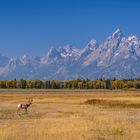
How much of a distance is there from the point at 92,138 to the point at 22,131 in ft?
18.5

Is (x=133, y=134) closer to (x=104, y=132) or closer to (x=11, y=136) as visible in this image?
(x=104, y=132)

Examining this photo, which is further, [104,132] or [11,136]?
[104,132]

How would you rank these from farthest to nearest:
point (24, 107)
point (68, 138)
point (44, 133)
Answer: point (24, 107), point (44, 133), point (68, 138)

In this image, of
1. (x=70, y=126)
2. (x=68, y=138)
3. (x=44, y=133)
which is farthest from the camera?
(x=70, y=126)

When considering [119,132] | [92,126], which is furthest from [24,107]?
[119,132]

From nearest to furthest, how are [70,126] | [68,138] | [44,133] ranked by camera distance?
[68,138], [44,133], [70,126]

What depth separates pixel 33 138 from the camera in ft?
89.0

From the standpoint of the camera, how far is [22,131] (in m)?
30.8

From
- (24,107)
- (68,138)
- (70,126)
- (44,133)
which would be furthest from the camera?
(24,107)

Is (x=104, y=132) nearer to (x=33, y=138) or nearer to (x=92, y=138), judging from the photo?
(x=92, y=138)

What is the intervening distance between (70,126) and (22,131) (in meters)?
4.24

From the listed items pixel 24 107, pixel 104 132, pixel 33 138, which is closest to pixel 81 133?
pixel 104 132

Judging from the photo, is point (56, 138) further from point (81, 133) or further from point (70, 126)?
point (70, 126)

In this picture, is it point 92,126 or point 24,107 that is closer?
point 92,126
